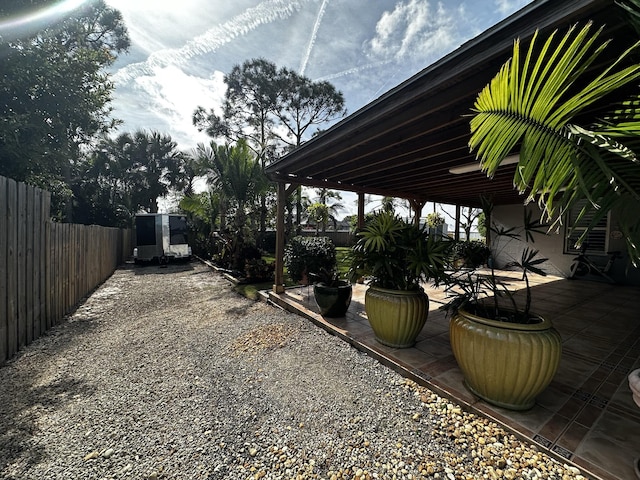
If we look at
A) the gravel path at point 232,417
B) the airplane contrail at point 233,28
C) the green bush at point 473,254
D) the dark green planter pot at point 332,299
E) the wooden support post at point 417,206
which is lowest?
the gravel path at point 232,417

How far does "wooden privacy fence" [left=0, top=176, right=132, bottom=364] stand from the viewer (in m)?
2.83

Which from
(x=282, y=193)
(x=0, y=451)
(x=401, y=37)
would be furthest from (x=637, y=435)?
(x=401, y=37)

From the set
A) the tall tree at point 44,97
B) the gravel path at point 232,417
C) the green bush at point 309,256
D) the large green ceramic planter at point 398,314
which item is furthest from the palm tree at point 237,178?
the large green ceramic planter at point 398,314

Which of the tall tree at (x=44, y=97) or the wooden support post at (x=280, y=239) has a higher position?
the tall tree at (x=44, y=97)

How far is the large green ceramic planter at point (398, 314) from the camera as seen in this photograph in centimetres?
293

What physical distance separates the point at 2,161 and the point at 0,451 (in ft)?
24.5

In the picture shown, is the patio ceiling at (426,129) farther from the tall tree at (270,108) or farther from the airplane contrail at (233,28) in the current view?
the tall tree at (270,108)

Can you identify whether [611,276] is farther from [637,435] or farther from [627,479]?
[627,479]

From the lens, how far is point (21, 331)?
3156 millimetres

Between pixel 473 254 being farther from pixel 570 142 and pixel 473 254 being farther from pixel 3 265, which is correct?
pixel 3 265

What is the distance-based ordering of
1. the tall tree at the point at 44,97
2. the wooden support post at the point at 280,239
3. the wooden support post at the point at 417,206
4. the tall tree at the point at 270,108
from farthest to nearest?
the tall tree at the point at 270,108
the wooden support post at the point at 417,206
the tall tree at the point at 44,97
the wooden support post at the point at 280,239

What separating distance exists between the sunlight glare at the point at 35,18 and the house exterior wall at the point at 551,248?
11.2m

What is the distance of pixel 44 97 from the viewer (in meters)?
6.71

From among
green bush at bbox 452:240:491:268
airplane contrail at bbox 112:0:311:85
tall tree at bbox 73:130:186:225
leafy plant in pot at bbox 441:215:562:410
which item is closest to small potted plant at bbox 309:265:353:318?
leafy plant in pot at bbox 441:215:562:410
